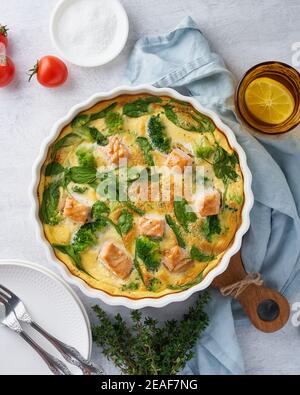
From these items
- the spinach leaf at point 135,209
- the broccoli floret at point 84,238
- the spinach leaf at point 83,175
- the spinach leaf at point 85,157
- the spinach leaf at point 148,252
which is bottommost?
the spinach leaf at point 148,252

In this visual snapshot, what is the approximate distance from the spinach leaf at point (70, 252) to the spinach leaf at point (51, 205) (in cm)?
10

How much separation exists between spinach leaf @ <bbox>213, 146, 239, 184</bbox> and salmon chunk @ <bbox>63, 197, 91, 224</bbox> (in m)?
0.59

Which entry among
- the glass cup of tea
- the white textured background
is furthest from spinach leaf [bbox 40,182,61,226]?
the glass cup of tea

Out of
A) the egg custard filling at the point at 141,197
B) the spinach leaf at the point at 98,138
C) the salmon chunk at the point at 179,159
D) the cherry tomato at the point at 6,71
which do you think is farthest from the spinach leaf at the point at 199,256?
the cherry tomato at the point at 6,71

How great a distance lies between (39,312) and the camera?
2799 mm

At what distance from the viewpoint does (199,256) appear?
2.63m

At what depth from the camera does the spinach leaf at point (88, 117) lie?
8.64 feet

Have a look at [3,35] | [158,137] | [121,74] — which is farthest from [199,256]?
[3,35]

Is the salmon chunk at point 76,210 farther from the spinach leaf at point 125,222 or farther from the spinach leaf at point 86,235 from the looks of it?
the spinach leaf at point 125,222

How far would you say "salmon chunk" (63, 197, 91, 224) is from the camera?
2.56 meters

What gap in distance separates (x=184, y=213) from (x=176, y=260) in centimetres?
20

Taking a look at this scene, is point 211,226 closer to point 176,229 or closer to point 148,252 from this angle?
point 176,229

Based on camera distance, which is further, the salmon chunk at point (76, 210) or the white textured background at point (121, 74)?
the white textured background at point (121, 74)
